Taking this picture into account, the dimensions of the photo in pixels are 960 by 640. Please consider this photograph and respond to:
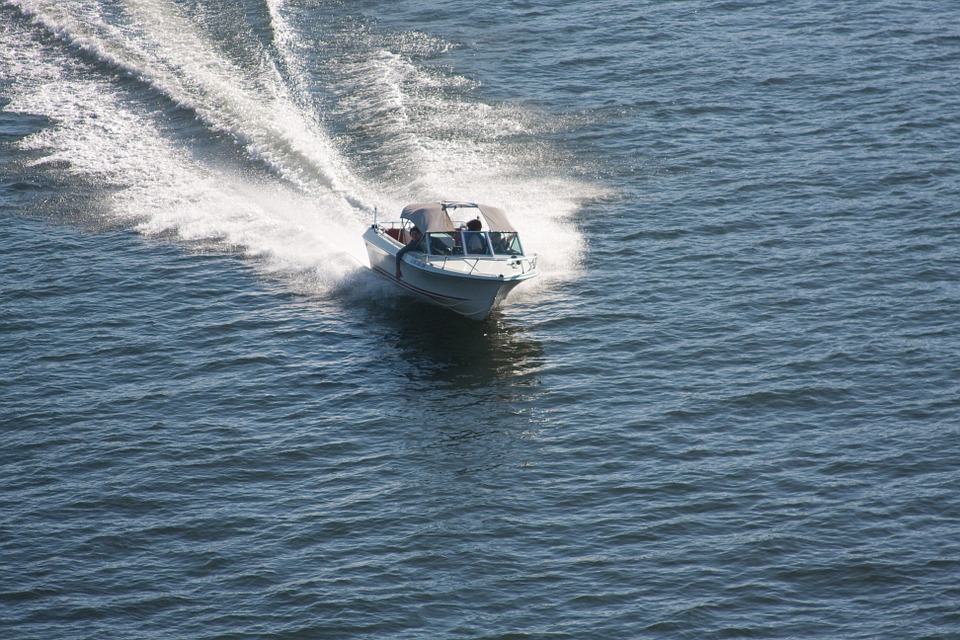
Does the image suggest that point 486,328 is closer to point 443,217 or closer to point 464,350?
point 464,350

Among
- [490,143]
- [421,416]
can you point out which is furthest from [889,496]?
[490,143]

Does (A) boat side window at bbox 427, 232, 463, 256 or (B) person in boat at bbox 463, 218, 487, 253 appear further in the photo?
(A) boat side window at bbox 427, 232, 463, 256

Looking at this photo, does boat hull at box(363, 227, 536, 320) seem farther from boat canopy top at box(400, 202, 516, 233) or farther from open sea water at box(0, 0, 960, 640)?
boat canopy top at box(400, 202, 516, 233)

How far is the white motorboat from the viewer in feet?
146

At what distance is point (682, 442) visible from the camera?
37875 millimetres

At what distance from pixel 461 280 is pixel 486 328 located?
232cm

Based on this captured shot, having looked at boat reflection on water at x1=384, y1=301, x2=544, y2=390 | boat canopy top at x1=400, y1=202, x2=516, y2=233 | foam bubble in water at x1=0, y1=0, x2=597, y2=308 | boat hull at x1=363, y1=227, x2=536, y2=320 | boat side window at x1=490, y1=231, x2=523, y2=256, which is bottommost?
boat reflection on water at x1=384, y1=301, x2=544, y2=390

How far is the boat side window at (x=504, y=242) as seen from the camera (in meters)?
46.0

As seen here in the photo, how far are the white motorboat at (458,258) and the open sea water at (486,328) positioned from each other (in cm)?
126

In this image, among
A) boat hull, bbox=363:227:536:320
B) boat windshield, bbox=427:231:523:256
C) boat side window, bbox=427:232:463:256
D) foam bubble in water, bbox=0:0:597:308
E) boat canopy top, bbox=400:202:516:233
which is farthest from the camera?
foam bubble in water, bbox=0:0:597:308

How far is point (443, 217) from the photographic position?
46969 mm

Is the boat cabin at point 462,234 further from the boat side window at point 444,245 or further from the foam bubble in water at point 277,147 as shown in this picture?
the foam bubble in water at point 277,147

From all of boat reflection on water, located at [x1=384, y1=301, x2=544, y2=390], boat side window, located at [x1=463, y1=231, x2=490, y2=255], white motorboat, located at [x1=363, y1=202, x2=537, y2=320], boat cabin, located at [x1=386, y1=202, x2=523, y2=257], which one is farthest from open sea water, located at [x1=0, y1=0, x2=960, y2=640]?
boat side window, located at [x1=463, y1=231, x2=490, y2=255]

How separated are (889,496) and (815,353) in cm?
856
